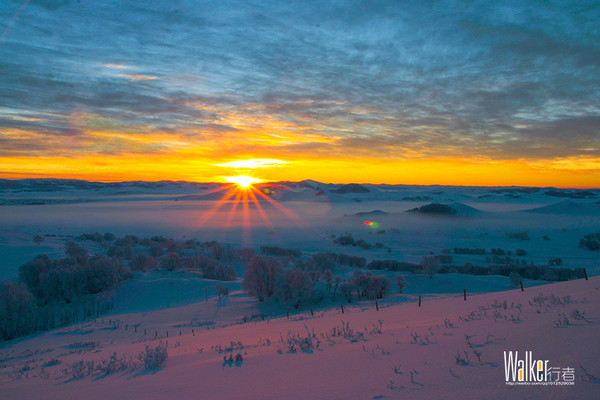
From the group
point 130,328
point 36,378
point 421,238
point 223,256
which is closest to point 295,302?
point 130,328

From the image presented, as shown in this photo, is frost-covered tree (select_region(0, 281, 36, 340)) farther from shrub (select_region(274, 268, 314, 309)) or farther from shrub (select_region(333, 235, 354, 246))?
shrub (select_region(333, 235, 354, 246))

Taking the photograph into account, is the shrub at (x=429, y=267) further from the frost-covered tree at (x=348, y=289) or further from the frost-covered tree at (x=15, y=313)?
the frost-covered tree at (x=15, y=313)

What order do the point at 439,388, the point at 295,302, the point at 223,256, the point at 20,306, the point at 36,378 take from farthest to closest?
the point at 223,256, the point at 295,302, the point at 20,306, the point at 36,378, the point at 439,388

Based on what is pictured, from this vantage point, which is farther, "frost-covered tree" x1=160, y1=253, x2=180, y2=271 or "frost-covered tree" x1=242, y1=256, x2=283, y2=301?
"frost-covered tree" x1=160, y1=253, x2=180, y2=271

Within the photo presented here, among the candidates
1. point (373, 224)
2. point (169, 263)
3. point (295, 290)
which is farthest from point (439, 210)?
point (295, 290)

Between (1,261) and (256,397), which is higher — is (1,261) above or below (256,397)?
below

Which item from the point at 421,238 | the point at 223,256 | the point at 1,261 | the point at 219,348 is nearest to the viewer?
the point at 219,348

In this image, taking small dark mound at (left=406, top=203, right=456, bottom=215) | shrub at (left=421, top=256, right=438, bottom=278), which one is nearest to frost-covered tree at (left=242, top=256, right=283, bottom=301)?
shrub at (left=421, top=256, right=438, bottom=278)

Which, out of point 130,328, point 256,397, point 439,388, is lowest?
point 130,328

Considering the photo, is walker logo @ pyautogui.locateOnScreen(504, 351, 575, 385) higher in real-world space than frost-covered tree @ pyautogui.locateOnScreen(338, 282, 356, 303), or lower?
higher

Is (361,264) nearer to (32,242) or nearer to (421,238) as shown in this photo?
(421,238)
